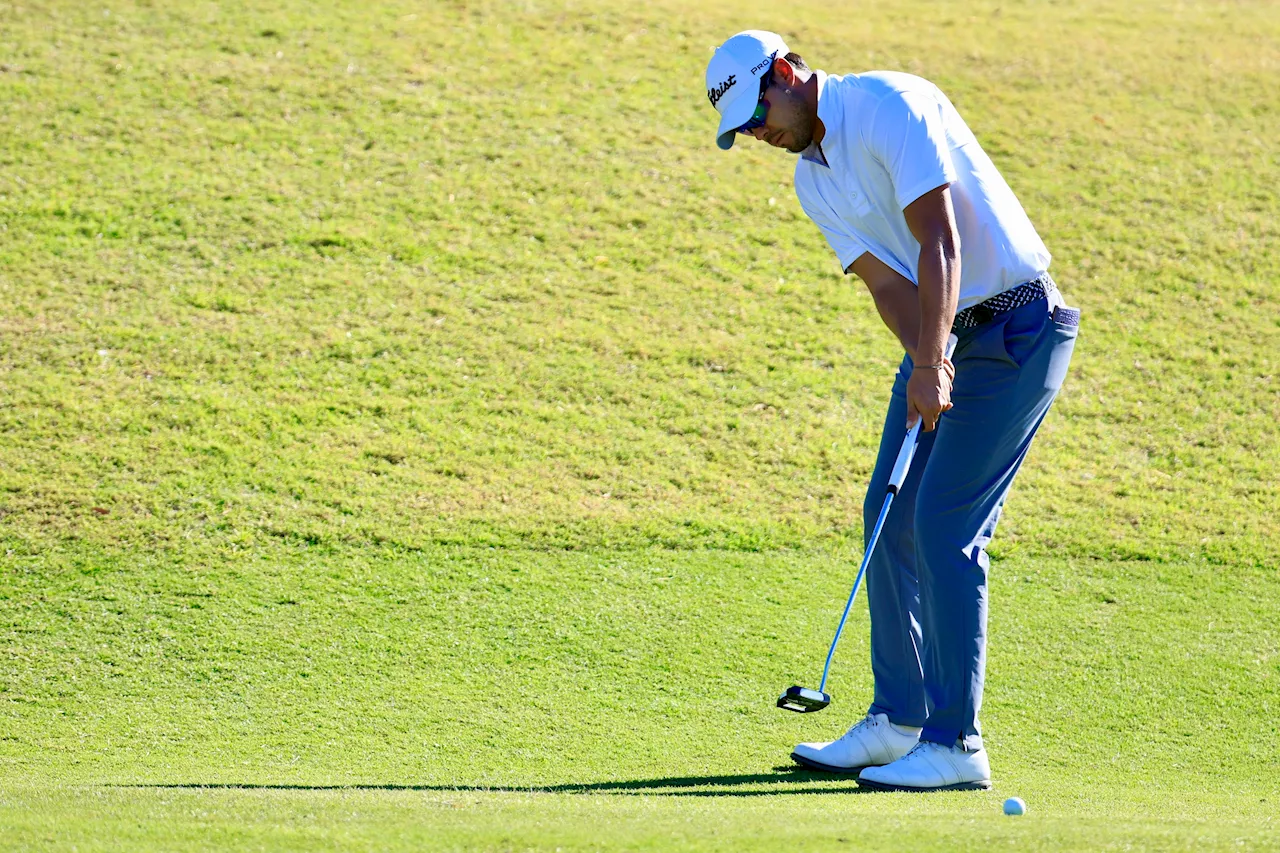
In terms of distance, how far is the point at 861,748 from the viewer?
14.5 ft

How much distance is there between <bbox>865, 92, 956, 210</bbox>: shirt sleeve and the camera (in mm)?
3855

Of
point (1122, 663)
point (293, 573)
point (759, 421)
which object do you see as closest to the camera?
point (1122, 663)

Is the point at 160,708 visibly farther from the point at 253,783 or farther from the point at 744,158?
the point at 744,158

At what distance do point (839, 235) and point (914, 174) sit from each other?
489mm

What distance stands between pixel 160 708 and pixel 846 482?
383 centimetres

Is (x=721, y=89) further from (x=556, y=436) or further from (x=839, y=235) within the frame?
(x=556, y=436)

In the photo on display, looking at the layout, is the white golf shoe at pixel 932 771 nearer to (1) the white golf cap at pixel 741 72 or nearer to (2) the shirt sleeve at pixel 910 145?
(2) the shirt sleeve at pixel 910 145

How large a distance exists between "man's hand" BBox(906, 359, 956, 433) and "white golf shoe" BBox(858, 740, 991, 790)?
1.01 m

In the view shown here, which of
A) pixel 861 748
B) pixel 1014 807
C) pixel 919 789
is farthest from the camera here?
pixel 861 748

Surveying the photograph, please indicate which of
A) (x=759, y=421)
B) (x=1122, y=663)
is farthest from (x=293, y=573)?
(x=1122, y=663)

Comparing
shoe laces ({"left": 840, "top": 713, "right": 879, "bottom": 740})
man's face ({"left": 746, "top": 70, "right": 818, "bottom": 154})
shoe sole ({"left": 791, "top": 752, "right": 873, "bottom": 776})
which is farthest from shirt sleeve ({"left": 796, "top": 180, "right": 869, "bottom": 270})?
shoe sole ({"left": 791, "top": 752, "right": 873, "bottom": 776})

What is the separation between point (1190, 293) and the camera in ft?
31.0

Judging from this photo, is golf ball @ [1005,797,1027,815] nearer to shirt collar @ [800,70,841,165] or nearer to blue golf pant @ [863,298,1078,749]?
blue golf pant @ [863,298,1078,749]

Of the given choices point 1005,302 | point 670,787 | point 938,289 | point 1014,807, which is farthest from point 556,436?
point 1014,807
